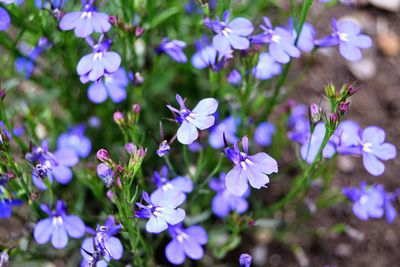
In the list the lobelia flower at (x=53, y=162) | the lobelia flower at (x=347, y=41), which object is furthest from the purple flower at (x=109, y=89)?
the lobelia flower at (x=347, y=41)

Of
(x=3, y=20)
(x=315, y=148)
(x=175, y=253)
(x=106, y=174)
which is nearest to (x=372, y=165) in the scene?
(x=315, y=148)

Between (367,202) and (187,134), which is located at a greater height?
(187,134)

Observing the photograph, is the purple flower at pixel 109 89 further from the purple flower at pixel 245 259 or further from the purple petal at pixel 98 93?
the purple flower at pixel 245 259

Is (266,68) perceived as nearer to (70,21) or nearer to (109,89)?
(109,89)

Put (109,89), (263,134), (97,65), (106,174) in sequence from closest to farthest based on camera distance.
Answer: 1. (106,174)
2. (97,65)
3. (109,89)
4. (263,134)

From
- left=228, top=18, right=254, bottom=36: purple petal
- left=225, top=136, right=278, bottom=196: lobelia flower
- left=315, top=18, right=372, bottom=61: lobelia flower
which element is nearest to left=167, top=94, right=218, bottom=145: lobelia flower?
left=225, top=136, right=278, bottom=196: lobelia flower

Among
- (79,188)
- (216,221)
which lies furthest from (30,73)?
(216,221)

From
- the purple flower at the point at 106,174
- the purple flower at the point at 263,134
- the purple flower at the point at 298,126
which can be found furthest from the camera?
the purple flower at the point at 263,134
